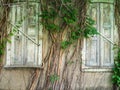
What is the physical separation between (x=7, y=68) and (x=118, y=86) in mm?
2772

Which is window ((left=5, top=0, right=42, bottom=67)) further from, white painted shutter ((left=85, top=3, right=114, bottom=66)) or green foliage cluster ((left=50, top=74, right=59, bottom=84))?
white painted shutter ((left=85, top=3, right=114, bottom=66))

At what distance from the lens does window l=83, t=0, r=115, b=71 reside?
21.9 ft

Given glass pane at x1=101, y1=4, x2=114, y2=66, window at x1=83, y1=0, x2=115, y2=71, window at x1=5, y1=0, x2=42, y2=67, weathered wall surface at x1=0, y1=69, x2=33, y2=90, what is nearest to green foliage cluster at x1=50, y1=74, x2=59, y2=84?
window at x1=5, y1=0, x2=42, y2=67

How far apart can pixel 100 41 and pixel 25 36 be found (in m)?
1.89

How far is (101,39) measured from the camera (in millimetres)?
6707

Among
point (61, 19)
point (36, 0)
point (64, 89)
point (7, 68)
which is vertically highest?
point (36, 0)

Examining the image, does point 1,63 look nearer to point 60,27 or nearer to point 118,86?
point 60,27

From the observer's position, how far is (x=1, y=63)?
6.66m

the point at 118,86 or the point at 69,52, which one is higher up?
the point at 69,52

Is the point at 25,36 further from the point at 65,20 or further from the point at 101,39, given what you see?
the point at 101,39

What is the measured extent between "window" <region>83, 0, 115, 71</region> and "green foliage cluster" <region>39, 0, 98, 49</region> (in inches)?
9.2

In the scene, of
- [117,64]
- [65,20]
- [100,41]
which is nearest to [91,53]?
[100,41]

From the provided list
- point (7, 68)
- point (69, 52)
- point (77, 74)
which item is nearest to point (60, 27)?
point (69, 52)

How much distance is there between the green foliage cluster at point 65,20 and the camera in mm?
6520
